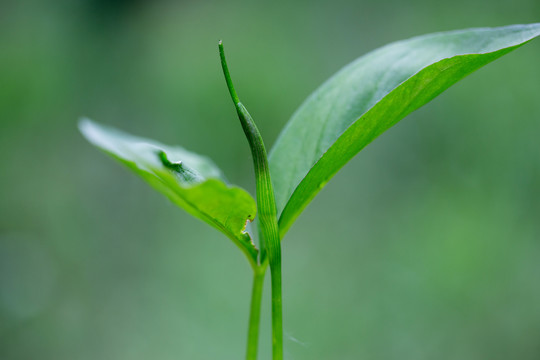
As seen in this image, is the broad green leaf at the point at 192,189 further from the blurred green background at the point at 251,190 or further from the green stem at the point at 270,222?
the blurred green background at the point at 251,190

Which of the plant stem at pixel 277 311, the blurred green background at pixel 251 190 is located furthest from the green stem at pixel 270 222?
the blurred green background at pixel 251 190

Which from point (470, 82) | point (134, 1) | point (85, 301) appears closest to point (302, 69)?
point (470, 82)

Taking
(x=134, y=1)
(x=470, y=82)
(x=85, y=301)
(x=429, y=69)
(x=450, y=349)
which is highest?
(x=134, y=1)

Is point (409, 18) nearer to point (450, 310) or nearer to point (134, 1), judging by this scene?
point (450, 310)

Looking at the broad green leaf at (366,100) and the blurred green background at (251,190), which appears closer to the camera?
the broad green leaf at (366,100)

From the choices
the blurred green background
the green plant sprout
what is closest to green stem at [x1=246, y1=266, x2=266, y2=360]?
the green plant sprout

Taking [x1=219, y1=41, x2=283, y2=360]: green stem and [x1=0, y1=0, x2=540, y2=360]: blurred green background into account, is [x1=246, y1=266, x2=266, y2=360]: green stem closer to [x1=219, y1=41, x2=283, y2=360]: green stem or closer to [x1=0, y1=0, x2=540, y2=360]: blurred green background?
[x1=219, y1=41, x2=283, y2=360]: green stem
